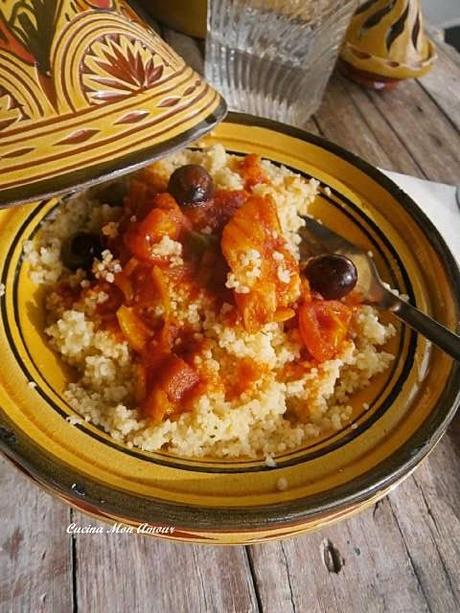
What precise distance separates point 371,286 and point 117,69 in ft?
1.69

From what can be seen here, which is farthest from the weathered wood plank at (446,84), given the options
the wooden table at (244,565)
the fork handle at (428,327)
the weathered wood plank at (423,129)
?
the wooden table at (244,565)

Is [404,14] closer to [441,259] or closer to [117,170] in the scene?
[441,259]

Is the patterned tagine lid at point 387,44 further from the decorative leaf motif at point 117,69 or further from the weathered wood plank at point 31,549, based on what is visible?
the weathered wood plank at point 31,549

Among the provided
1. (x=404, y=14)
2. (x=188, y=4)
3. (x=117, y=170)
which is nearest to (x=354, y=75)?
(x=404, y=14)

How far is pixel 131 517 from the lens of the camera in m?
0.76

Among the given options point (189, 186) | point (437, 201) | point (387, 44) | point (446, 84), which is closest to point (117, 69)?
point (189, 186)

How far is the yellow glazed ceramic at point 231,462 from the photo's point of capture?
78cm

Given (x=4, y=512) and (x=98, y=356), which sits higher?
(x=98, y=356)

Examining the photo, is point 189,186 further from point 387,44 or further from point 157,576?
point 387,44

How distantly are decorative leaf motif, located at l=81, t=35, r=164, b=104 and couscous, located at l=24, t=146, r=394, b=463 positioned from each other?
20cm

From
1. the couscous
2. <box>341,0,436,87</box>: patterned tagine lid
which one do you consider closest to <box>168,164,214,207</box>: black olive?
the couscous

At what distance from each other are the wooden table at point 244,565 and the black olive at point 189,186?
0.48m

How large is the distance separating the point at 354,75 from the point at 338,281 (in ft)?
3.53

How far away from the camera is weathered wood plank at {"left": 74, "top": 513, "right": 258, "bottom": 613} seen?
34.4 inches
